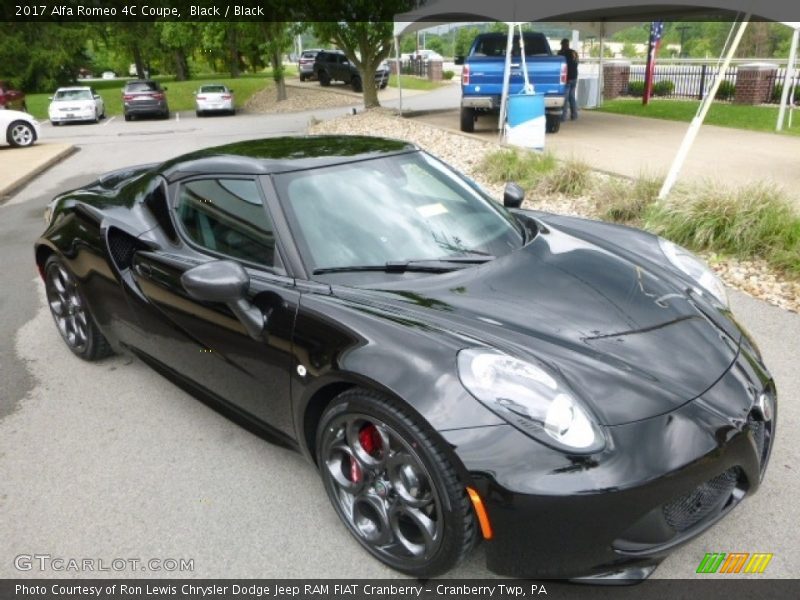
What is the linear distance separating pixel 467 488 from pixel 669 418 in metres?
0.69

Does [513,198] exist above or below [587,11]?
below

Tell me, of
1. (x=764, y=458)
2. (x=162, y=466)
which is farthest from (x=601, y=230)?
(x=162, y=466)

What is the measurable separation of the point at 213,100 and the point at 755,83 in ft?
63.9

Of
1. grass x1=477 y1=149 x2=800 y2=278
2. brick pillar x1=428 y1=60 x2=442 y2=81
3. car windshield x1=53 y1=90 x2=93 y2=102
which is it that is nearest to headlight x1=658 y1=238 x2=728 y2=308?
grass x1=477 y1=149 x2=800 y2=278

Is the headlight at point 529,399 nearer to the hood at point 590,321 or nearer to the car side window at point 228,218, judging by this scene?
the hood at point 590,321

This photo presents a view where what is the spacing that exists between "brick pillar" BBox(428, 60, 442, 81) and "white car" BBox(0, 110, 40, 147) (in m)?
31.5

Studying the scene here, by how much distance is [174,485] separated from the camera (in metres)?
3.03

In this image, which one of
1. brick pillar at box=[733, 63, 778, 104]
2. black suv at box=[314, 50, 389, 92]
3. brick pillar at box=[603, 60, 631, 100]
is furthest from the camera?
black suv at box=[314, 50, 389, 92]

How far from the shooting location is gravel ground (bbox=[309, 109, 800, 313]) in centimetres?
513

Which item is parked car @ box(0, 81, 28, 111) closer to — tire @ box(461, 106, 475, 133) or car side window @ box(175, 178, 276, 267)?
tire @ box(461, 106, 475, 133)

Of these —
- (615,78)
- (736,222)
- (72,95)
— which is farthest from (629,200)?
(72,95)

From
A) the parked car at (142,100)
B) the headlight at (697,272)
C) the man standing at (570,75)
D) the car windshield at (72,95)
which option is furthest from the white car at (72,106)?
the headlight at (697,272)

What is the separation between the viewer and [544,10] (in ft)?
45.0

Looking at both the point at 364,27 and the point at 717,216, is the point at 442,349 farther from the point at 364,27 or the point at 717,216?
the point at 364,27
